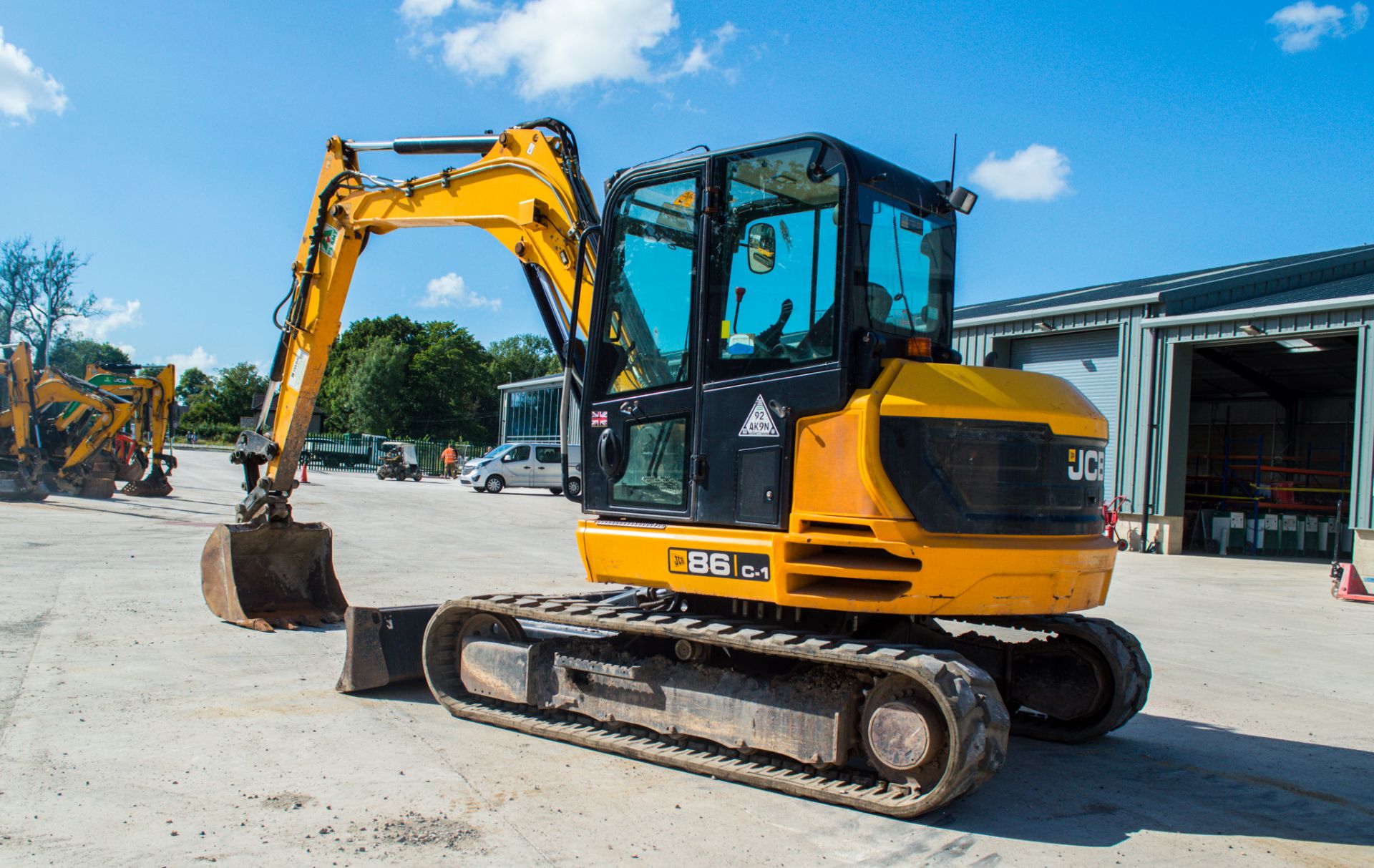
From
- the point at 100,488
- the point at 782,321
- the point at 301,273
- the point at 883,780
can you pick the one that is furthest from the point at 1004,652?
the point at 100,488

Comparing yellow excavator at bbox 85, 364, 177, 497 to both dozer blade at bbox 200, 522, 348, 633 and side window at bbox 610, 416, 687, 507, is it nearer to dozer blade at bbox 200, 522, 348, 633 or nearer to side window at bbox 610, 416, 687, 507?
dozer blade at bbox 200, 522, 348, 633

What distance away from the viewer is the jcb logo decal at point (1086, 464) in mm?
5117

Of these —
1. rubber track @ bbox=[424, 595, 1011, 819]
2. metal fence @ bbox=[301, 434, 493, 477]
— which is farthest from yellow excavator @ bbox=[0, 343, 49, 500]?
metal fence @ bbox=[301, 434, 493, 477]

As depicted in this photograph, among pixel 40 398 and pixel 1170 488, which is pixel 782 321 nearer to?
pixel 1170 488

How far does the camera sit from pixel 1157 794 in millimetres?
5227

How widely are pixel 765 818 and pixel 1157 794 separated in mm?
2193

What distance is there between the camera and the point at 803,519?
15.9ft

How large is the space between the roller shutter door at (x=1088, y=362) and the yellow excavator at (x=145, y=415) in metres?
20.3

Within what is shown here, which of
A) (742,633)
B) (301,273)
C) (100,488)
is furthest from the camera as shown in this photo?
(100,488)

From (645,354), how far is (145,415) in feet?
77.1

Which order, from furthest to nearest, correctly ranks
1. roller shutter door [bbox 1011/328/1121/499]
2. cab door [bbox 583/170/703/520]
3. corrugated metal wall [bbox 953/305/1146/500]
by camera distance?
roller shutter door [bbox 1011/328/1121/499] < corrugated metal wall [bbox 953/305/1146/500] < cab door [bbox 583/170/703/520]

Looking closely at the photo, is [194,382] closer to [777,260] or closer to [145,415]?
[145,415]

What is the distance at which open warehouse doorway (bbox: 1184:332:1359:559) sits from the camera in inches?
913

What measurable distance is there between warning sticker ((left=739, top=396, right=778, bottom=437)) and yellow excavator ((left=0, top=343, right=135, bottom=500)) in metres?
21.7
